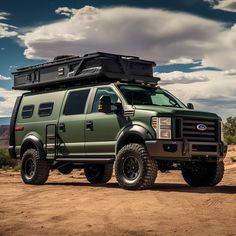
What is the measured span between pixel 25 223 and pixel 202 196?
3411mm

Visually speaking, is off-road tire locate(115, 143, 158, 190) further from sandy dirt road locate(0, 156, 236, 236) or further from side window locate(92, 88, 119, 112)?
side window locate(92, 88, 119, 112)

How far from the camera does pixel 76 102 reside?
481 inches

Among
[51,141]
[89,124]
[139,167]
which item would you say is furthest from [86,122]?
[139,167]

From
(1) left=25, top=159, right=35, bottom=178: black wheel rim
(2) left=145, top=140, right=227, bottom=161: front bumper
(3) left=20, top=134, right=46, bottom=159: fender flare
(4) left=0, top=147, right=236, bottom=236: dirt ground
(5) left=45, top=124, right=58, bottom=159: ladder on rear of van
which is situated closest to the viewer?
(4) left=0, top=147, right=236, bottom=236: dirt ground

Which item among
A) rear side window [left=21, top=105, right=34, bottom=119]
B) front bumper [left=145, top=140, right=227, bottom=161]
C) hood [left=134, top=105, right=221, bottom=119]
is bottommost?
front bumper [left=145, top=140, right=227, bottom=161]

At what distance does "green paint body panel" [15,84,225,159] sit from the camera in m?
10.3

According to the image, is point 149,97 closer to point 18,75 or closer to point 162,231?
point 18,75

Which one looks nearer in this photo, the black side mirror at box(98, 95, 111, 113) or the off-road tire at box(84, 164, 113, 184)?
the black side mirror at box(98, 95, 111, 113)

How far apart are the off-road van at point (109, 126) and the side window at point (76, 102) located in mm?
22

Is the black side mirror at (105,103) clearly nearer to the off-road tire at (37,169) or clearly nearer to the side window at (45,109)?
the side window at (45,109)

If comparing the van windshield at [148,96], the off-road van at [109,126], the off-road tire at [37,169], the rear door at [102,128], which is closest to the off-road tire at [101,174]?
the off-road van at [109,126]

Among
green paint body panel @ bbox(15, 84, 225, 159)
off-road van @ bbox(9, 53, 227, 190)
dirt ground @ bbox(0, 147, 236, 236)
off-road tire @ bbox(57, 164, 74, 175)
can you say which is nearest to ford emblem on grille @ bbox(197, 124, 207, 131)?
off-road van @ bbox(9, 53, 227, 190)

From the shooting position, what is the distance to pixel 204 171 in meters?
11.5

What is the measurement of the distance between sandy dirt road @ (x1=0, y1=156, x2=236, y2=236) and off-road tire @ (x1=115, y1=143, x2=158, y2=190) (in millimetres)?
273
